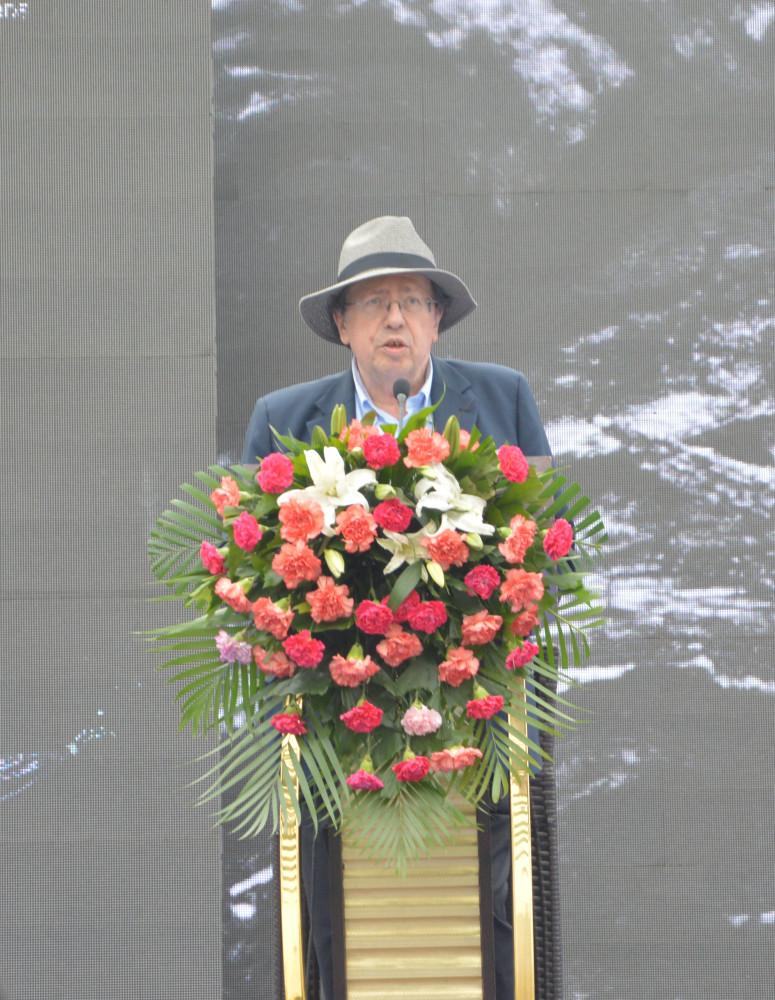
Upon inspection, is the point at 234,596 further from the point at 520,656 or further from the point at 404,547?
the point at 520,656

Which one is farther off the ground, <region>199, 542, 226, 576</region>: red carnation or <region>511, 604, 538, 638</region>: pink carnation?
<region>199, 542, 226, 576</region>: red carnation

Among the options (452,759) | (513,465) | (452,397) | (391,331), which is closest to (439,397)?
(452,397)

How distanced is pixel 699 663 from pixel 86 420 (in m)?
1.74

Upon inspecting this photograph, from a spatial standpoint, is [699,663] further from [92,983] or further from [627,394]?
[92,983]

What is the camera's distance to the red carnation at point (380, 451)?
1.70 m

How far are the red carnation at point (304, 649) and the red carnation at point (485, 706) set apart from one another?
0.61ft

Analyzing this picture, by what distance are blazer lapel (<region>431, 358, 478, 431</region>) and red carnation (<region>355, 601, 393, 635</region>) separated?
26.4 inches

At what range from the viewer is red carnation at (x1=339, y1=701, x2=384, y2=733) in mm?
1645

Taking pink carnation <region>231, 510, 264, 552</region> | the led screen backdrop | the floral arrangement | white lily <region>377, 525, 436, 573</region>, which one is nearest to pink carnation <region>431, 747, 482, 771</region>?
the floral arrangement

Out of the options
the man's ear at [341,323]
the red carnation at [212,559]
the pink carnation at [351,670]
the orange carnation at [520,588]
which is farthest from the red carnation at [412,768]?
the man's ear at [341,323]

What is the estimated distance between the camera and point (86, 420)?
12.2 ft

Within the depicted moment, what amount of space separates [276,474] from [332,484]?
2.6 inches

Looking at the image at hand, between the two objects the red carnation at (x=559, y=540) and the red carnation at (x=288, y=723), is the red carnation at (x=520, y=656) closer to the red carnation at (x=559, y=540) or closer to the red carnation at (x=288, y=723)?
the red carnation at (x=559, y=540)

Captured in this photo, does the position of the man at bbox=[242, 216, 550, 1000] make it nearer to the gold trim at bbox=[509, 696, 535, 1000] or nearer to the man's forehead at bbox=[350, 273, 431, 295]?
the man's forehead at bbox=[350, 273, 431, 295]
